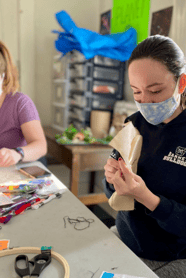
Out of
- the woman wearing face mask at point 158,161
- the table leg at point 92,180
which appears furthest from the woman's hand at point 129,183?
the table leg at point 92,180

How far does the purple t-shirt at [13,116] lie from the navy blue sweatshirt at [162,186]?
2.28 ft

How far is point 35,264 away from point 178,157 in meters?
0.50

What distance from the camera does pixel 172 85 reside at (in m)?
0.73

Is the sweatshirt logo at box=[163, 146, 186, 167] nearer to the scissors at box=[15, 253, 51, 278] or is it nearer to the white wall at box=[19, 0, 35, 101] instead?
the scissors at box=[15, 253, 51, 278]

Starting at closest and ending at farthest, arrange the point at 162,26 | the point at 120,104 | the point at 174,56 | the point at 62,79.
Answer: the point at 174,56, the point at 162,26, the point at 120,104, the point at 62,79

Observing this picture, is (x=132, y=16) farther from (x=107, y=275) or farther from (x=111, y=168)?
(x=107, y=275)

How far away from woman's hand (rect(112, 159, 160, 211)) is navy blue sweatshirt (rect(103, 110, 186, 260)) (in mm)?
52

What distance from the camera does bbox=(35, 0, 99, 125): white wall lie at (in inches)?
99.4

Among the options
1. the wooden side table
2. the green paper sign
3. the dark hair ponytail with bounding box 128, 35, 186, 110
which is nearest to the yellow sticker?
the dark hair ponytail with bounding box 128, 35, 186, 110

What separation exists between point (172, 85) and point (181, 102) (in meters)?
0.09

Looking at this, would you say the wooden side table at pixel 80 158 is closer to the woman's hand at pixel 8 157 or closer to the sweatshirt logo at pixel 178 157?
the woman's hand at pixel 8 157

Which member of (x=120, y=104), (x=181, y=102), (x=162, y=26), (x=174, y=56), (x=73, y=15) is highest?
(x=73, y=15)

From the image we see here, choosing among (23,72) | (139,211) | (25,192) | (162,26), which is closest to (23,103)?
(25,192)

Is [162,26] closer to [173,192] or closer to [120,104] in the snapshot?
[120,104]
